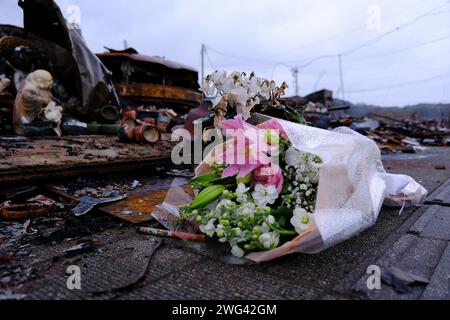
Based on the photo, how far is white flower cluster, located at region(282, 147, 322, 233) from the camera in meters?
1.55

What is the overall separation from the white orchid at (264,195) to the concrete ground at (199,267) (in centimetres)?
30

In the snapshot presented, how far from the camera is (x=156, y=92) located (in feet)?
39.3

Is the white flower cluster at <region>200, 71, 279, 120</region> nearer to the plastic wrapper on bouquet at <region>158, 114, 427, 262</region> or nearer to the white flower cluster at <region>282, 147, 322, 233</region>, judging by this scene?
the plastic wrapper on bouquet at <region>158, 114, 427, 262</region>

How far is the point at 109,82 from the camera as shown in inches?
284

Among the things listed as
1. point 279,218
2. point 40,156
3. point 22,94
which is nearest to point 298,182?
point 279,218

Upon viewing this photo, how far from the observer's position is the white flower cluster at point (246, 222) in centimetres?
146

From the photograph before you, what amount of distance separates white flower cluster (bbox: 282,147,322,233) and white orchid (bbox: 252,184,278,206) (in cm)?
11

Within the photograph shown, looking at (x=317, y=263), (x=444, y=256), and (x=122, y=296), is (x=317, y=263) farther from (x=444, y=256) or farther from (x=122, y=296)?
(x=122, y=296)

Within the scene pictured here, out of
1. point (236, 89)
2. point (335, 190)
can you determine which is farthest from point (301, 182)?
point (236, 89)

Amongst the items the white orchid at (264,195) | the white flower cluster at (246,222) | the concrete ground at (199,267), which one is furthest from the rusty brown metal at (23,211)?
the white orchid at (264,195)

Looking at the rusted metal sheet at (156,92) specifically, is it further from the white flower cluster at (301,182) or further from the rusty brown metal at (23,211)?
the white flower cluster at (301,182)

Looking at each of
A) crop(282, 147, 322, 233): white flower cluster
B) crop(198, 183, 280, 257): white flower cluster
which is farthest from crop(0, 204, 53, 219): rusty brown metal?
crop(282, 147, 322, 233): white flower cluster
